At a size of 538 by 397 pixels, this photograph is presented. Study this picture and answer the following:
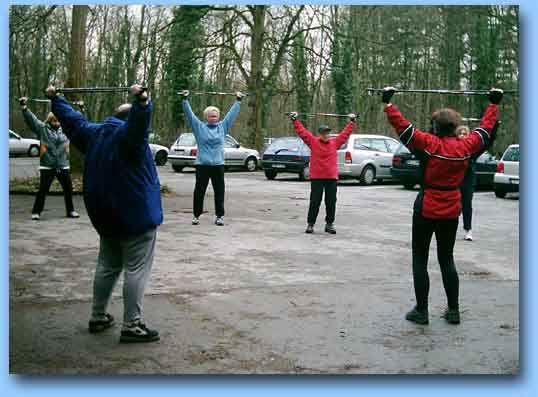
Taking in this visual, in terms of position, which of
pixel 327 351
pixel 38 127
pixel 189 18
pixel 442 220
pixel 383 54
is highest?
pixel 189 18

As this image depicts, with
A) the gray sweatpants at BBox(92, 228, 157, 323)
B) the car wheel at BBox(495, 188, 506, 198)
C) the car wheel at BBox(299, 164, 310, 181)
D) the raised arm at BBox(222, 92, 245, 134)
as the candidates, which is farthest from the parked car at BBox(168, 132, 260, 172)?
the gray sweatpants at BBox(92, 228, 157, 323)

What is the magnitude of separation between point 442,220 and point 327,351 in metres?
1.37

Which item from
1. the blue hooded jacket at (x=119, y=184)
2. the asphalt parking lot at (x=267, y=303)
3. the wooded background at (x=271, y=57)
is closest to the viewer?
the asphalt parking lot at (x=267, y=303)

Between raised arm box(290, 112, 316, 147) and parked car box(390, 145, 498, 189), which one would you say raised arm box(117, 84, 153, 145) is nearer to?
raised arm box(290, 112, 316, 147)

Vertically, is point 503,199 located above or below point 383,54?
below

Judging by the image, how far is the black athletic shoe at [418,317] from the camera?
→ 5.47 meters

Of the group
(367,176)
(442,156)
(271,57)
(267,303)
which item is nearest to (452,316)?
(442,156)

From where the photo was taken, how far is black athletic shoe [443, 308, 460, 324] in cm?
548

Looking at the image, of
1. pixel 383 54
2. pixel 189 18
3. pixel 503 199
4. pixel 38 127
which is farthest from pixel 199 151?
pixel 503 199

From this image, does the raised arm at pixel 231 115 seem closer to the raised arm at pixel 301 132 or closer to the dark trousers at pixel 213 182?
the dark trousers at pixel 213 182

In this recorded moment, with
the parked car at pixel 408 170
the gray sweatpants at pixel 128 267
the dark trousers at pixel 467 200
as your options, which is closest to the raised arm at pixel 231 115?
the dark trousers at pixel 467 200

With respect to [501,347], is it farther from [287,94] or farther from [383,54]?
[287,94]

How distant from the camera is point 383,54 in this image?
35.9 ft

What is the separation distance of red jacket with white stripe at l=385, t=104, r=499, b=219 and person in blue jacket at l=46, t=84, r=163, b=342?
178cm
